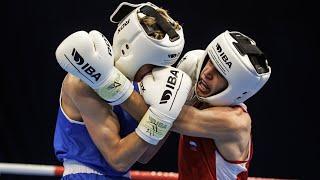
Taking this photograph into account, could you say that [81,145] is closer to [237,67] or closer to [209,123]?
[209,123]

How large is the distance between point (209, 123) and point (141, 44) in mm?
372

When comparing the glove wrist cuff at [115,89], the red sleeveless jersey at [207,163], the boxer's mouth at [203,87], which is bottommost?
the red sleeveless jersey at [207,163]

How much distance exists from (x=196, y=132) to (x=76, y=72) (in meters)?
0.47

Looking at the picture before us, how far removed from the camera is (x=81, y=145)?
6.63ft

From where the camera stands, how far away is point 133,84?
206 centimetres

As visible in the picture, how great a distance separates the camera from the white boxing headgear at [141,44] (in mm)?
1876

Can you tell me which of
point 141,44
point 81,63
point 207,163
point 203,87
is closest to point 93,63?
point 81,63

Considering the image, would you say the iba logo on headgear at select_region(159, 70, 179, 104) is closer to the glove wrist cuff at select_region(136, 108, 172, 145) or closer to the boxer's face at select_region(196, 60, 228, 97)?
the glove wrist cuff at select_region(136, 108, 172, 145)

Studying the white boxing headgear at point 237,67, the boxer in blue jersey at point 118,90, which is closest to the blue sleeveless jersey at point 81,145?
the boxer in blue jersey at point 118,90

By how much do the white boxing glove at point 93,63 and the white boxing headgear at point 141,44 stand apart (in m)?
0.08

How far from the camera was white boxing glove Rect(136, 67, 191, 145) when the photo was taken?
185 centimetres

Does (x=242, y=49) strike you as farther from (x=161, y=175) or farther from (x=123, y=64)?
(x=161, y=175)

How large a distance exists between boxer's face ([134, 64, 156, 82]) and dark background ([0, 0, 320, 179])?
1.47 meters

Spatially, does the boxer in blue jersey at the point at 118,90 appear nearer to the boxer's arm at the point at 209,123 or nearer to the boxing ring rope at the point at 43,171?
the boxer's arm at the point at 209,123
